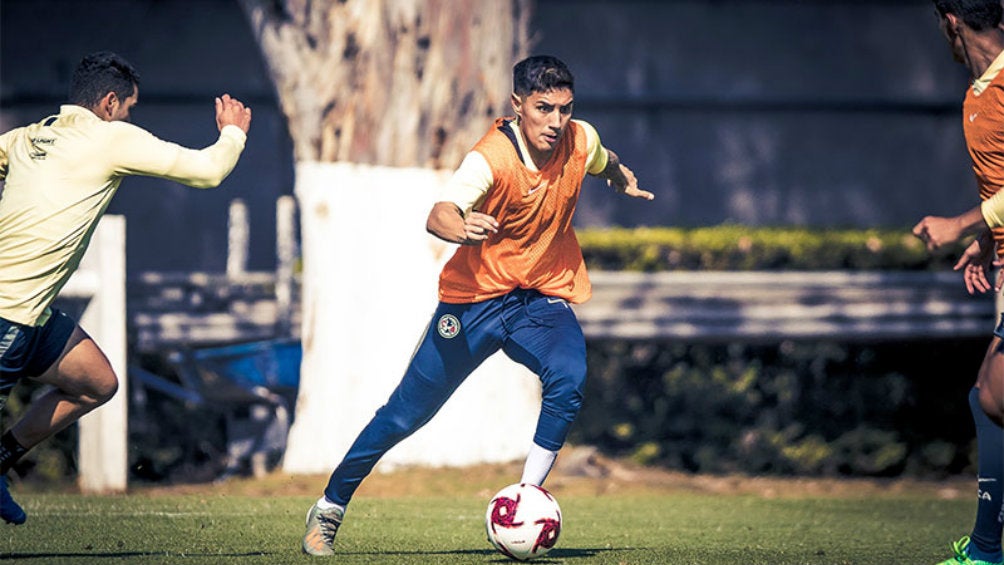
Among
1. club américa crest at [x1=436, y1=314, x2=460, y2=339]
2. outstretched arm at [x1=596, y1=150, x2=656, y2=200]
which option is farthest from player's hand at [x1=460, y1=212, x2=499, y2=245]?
outstretched arm at [x1=596, y1=150, x2=656, y2=200]

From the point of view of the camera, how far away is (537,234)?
730 centimetres

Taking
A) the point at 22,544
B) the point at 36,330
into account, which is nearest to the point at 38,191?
the point at 36,330

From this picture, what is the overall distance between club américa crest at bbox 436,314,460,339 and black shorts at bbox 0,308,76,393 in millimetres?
1635

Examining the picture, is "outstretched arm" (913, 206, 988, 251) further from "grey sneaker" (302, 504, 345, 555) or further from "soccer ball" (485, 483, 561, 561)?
"grey sneaker" (302, 504, 345, 555)

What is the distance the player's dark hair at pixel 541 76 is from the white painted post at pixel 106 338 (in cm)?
425

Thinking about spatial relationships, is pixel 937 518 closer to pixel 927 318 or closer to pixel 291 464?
pixel 927 318

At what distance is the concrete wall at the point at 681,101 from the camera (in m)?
17.1

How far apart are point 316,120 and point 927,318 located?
5.10m

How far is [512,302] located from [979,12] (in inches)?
92.1

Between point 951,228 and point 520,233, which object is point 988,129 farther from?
point 520,233

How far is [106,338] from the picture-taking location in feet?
34.8

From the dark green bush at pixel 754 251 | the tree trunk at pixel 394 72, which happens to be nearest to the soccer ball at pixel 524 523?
the tree trunk at pixel 394 72

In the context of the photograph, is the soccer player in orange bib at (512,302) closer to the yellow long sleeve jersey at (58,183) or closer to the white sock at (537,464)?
the white sock at (537,464)

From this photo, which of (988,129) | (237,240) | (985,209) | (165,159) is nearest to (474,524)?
(165,159)
